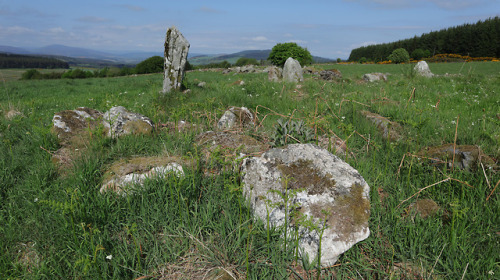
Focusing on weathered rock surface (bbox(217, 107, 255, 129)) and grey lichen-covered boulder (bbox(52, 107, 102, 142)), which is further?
weathered rock surface (bbox(217, 107, 255, 129))

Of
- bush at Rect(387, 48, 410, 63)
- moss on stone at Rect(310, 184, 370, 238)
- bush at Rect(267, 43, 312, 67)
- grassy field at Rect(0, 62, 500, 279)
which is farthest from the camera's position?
bush at Rect(387, 48, 410, 63)

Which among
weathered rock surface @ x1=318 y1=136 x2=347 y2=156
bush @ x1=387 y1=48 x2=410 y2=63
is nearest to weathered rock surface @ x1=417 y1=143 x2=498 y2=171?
Result: weathered rock surface @ x1=318 y1=136 x2=347 y2=156

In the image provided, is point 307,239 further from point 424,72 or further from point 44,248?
point 424,72

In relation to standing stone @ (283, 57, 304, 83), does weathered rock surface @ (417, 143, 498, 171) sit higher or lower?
lower

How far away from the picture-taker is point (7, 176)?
384cm

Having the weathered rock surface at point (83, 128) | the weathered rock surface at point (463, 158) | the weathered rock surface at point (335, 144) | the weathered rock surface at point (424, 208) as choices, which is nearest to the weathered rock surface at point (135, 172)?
the weathered rock surface at point (83, 128)

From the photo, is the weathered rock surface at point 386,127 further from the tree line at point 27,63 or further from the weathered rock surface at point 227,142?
the tree line at point 27,63

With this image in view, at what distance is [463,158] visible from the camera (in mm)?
3400

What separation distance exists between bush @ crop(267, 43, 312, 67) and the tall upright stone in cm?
2394

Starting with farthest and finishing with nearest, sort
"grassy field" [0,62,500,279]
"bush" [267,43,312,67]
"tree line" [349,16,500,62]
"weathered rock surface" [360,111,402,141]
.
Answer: "tree line" [349,16,500,62]
"bush" [267,43,312,67]
"weathered rock surface" [360,111,402,141]
"grassy field" [0,62,500,279]

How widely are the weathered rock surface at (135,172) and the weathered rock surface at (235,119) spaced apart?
5.43 ft

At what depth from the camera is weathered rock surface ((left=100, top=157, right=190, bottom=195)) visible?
3.09 m

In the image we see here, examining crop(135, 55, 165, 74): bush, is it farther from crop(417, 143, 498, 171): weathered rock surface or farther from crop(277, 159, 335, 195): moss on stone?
crop(417, 143, 498, 171): weathered rock surface

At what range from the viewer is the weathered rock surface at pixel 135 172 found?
3089 mm
